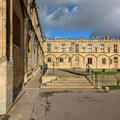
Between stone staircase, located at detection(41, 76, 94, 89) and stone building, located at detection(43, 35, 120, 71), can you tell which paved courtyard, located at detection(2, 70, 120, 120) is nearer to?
stone staircase, located at detection(41, 76, 94, 89)

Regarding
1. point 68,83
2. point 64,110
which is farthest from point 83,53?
point 64,110

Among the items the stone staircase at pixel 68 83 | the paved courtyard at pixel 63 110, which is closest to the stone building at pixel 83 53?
the stone staircase at pixel 68 83

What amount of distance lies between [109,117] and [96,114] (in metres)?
0.52

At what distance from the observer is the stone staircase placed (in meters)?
7.42

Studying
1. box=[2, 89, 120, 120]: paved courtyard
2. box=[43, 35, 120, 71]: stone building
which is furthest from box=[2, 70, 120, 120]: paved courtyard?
box=[43, 35, 120, 71]: stone building

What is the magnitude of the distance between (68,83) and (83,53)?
24822 mm

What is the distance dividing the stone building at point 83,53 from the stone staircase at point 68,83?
2167 centimetres

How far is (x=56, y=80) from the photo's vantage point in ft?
26.8

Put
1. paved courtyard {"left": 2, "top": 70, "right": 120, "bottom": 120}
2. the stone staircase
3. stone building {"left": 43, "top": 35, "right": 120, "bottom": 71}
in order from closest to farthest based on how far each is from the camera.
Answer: paved courtyard {"left": 2, "top": 70, "right": 120, "bottom": 120} < the stone staircase < stone building {"left": 43, "top": 35, "right": 120, "bottom": 71}

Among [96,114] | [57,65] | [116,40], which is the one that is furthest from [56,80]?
[116,40]

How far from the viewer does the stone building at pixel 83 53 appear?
3038 centimetres

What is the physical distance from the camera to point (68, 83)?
25.6 feet

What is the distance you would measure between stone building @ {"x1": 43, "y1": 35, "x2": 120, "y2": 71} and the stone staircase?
71.1 feet

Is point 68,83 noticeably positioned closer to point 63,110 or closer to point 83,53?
point 63,110
